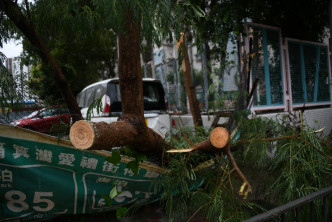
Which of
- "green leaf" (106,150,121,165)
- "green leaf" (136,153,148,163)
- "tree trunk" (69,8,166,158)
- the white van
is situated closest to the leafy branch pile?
"green leaf" (136,153,148,163)

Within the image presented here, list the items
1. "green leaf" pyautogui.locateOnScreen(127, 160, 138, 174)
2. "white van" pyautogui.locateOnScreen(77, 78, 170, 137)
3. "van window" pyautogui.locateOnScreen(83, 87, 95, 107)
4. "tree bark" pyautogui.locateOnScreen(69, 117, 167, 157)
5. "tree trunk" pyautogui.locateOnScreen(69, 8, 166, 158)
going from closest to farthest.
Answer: "tree bark" pyautogui.locateOnScreen(69, 117, 167, 157) < "tree trunk" pyautogui.locateOnScreen(69, 8, 166, 158) < "green leaf" pyautogui.locateOnScreen(127, 160, 138, 174) < "white van" pyautogui.locateOnScreen(77, 78, 170, 137) < "van window" pyautogui.locateOnScreen(83, 87, 95, 107)

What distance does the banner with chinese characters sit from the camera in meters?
2.56

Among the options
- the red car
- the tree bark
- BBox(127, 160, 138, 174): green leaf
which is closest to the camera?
the tree bark

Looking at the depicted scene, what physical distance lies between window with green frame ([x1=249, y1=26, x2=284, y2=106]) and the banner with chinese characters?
3887mm

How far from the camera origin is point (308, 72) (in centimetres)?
740

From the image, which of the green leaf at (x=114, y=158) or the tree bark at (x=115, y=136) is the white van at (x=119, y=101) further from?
the green leaf at (x=114, y=158)

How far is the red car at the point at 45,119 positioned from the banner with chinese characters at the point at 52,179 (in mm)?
418

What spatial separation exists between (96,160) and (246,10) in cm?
445

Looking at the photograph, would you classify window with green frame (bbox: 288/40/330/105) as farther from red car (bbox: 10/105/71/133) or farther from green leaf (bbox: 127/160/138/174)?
red car (bbox: 10/105/71/133)

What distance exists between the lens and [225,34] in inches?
216

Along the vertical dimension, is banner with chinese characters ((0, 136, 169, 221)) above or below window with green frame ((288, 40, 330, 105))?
below

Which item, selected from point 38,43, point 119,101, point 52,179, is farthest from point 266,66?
point 52,179

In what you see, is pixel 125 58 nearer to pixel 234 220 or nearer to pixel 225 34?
pixel 234 220

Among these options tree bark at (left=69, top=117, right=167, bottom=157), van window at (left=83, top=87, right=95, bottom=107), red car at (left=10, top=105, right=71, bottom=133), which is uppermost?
van window at (left=83, top=87, right=95, bottom=107)
